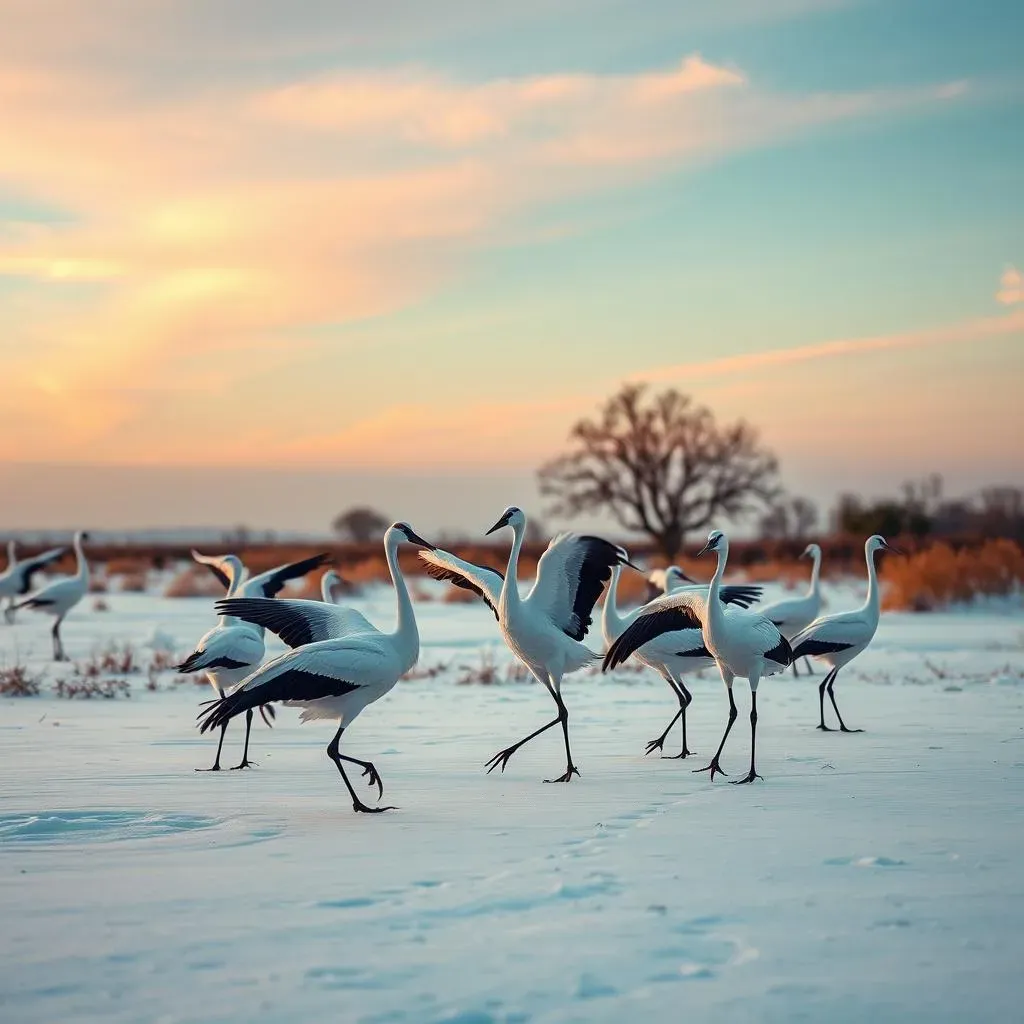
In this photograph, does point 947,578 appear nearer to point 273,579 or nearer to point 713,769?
point 273,579

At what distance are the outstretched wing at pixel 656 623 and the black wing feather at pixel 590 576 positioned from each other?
31cm

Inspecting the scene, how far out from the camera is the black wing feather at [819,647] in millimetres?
11180

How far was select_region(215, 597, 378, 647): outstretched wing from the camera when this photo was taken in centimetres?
905

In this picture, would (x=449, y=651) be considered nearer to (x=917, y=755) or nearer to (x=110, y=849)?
(x=917, y=755)

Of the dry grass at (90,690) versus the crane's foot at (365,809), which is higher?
the crane's foot at (365,809)

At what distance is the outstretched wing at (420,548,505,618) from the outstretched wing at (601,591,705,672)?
0.95 m

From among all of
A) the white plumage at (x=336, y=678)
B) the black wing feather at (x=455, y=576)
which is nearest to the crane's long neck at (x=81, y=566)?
the black wing feather at (x=455, y=576)

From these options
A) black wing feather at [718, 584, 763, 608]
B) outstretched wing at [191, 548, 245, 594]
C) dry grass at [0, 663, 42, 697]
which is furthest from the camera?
dry grass at [0, 663, 42, 697]

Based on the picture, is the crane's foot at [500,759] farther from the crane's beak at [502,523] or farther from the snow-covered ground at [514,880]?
the crane's beak at [502,523]

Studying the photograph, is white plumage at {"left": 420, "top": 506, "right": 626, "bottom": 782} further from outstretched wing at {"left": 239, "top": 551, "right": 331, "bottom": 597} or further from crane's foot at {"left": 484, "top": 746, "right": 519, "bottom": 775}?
outstretched wing at {"left": 239, "top": 551, "right": 331, "bottom": 597}

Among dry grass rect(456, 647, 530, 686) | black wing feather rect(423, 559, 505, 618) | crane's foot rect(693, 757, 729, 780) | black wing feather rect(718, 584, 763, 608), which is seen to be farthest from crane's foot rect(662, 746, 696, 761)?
dry grass rect(456, 647, 530, 686)

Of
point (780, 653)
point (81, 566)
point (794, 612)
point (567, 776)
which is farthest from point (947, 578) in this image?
point (567, 776)

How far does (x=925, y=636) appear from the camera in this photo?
20.5 m

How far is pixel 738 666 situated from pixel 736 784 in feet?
3.57
